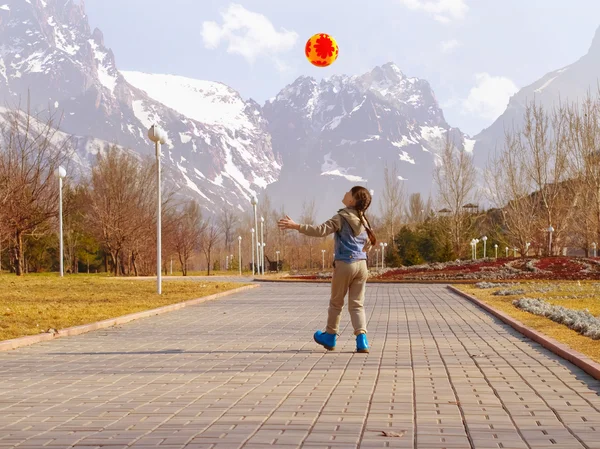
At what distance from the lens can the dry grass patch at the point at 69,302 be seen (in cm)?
1309

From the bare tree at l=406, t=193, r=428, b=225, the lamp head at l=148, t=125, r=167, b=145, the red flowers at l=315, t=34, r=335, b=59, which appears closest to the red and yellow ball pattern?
the red flowers at l=315, t=34, r=335, b=59

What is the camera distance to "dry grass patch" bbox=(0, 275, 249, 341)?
1309 cm

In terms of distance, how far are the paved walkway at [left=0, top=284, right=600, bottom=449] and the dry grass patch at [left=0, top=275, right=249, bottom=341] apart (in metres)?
1.25

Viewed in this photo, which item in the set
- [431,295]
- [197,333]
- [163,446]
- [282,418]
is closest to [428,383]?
[282,418]

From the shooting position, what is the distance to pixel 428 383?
763cm

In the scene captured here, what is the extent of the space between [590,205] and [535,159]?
5.17 m

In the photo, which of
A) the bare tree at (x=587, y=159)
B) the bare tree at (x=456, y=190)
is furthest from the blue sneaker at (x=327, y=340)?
the bare tree at (x=456, y=190)

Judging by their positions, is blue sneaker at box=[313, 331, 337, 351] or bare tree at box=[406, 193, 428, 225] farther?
bare tree at box=[406, 193, 428, 225]

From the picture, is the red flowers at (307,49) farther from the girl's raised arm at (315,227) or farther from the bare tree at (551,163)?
the bare tree at (551,163)

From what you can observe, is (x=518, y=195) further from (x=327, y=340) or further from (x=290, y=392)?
(x=290, y=392)

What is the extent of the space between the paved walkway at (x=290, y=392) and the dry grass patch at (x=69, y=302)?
1248mm

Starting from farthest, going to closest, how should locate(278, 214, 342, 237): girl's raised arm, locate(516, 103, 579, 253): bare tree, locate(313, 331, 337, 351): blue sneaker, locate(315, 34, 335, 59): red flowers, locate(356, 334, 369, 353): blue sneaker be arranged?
locate(516, 103, 579, 253): bare tree
locate(315, 34, 335, 59): red flowers
locate(313, 331, 337, 351): blue sneaker
locate(356, 334, 369, 353): blue sneaker
locate(278, 214, 342, 237): girl's raised arm

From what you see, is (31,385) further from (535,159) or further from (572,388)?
(535,159)

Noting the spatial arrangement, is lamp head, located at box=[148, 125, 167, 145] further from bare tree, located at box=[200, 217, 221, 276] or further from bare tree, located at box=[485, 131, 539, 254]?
bare tree, located at box=[200, 217, 221, 276]
